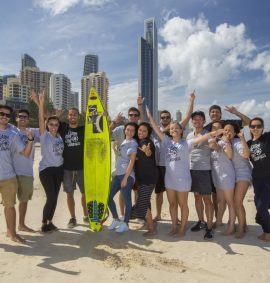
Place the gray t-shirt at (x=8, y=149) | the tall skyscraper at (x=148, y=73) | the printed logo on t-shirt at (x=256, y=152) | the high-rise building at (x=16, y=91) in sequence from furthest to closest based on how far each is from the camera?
the tall skyscraper at (x=148, y=73), the high-rise building at (x=16, y=91), the printed logo on t-shirt at (x=256, y=152), the gray t-shirt at (x=8, y=149)

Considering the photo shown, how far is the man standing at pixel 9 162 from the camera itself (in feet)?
16.7

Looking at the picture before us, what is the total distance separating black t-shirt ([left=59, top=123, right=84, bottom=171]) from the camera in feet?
19.7

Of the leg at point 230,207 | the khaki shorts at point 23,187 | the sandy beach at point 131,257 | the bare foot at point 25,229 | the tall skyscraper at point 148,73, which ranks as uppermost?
the tall skyscraper at point 148,73

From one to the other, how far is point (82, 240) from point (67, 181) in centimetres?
120

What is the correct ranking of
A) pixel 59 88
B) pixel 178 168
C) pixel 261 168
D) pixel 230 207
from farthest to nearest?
pixel 59 88 < pixel 230 207 < pixel 178 168 < pixel 261 168

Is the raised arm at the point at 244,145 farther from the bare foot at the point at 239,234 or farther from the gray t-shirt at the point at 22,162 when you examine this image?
the gray t-shirt at the point at 22,162

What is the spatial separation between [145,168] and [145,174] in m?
0.11

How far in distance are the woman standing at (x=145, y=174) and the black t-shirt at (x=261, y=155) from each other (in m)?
1.66

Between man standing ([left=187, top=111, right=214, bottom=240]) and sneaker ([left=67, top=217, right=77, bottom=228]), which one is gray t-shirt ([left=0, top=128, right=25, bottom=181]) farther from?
man standing ([left=187, top=111, right=214, bottom=240])

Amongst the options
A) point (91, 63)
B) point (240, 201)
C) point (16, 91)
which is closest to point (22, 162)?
point (240, 201)

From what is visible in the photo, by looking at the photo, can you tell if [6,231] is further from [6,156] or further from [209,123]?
[209,123]

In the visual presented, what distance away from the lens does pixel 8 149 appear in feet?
16.9

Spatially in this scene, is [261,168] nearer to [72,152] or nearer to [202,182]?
[202,182]

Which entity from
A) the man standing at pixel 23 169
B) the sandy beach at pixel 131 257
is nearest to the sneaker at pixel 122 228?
the sandy beach at pixel 131 257
